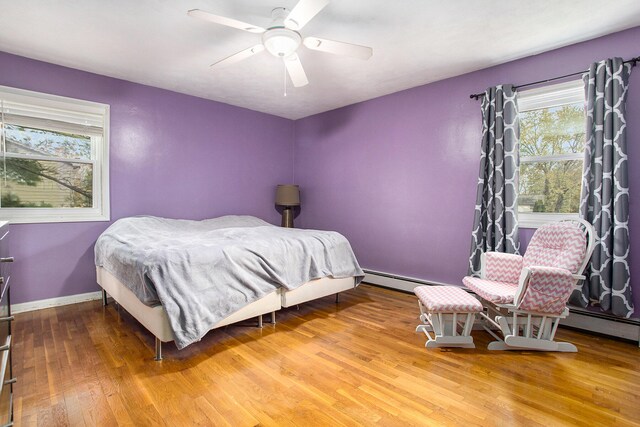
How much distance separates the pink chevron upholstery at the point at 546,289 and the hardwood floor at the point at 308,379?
0.36 m

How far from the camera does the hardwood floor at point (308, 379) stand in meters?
1.58

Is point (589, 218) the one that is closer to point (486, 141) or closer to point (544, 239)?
point (544, 239)

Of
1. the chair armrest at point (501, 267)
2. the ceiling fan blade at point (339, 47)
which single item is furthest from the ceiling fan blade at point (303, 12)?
the chair armrest at point (501, 267)

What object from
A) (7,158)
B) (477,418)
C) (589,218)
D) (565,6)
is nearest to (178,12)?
(7,158)

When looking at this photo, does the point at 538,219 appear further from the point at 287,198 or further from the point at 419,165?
the point at 287,198

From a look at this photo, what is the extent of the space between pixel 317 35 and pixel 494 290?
243 cm

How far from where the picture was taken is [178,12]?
7.47 ft

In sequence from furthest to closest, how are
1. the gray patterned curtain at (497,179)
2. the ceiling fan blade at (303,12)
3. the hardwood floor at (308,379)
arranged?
the gray patterned curtain at (497,179) < the ceiling fan blade at (303,12) < the hardwood floor at (308,379)

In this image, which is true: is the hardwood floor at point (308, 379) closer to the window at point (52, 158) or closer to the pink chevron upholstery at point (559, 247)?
the pink chevron upholstery at point (559, 247)

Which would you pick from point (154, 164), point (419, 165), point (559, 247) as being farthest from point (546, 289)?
point (154, 164)

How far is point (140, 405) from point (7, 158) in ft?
9.40

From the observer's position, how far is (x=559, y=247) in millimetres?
2471

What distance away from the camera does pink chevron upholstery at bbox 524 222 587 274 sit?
2275 mm

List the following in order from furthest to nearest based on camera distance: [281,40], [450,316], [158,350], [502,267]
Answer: [502,267] → [450,316] → [281,40] → [158,350]
